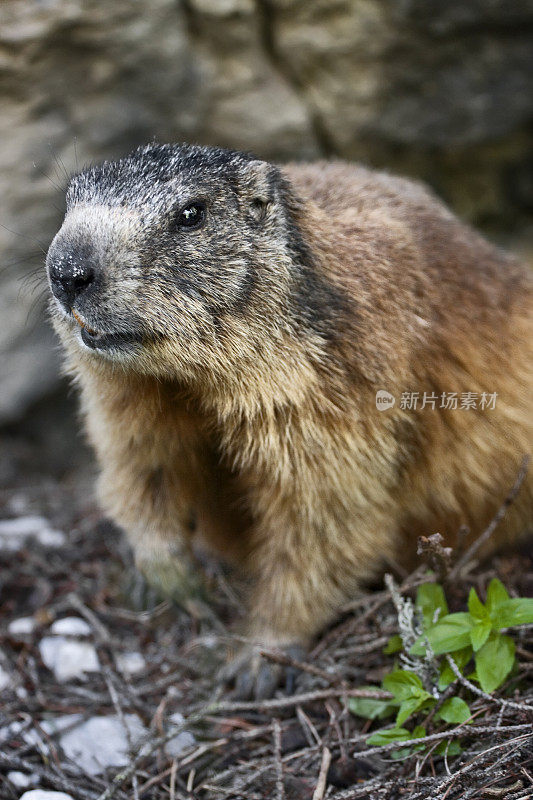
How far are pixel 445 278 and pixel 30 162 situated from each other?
10.5 feet

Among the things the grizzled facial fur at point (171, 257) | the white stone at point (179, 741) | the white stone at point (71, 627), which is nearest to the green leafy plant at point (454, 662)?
the white stone at point (179, 741)

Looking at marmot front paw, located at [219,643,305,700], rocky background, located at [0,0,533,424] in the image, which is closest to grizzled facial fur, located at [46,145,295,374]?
marmot front paw, located at [219,643,305,700]

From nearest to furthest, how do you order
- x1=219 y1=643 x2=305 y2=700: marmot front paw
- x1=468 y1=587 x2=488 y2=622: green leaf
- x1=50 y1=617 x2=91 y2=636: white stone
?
x1=468 y1=587 x2=488 y2=622: green leaf, x1=219 y1=643 x2=305 y2=700: marmot front paw, x1=50 y1=617 x2=91 y2=636: white stone

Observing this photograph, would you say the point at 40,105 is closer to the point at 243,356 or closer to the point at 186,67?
the point at 186,67

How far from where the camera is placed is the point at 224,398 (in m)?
3.83

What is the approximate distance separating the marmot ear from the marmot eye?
24 cm

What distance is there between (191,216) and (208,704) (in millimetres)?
2380

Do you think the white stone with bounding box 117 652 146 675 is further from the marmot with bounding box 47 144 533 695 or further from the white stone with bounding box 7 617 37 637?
the white stone with bounding box 7 617 37 637

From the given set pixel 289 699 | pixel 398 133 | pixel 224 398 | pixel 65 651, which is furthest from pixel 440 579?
pixel 398 133

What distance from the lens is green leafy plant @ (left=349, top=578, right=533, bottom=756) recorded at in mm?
3514

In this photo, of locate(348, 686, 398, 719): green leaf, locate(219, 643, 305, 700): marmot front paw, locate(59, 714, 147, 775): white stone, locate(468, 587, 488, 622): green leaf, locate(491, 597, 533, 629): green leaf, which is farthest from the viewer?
locate(219, 643, 305, 700): marmot front paw

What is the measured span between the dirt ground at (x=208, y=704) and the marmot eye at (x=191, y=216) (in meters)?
1.98

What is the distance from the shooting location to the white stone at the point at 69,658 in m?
4.48

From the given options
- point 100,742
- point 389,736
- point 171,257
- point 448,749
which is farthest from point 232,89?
point 448,749
